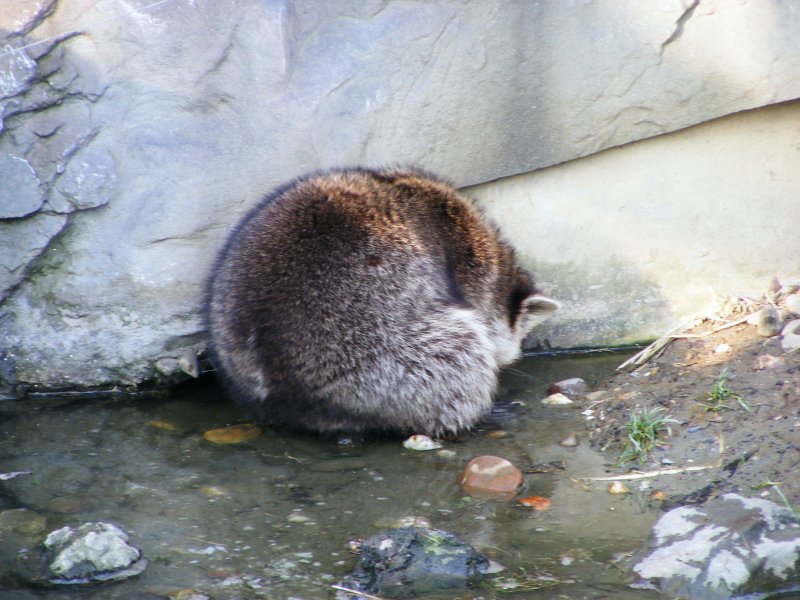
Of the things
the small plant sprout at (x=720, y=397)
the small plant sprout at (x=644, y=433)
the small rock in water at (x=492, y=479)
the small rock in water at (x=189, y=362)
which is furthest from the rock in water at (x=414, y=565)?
the small rock in water at (x=189, y=362)

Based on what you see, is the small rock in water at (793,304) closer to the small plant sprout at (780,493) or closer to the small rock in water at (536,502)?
the small plant sprout at (780,493)

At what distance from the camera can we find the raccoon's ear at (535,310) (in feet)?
16.8

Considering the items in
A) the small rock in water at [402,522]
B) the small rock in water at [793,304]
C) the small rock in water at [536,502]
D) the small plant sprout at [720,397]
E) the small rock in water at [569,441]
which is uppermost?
the small rock in water at [793,304]

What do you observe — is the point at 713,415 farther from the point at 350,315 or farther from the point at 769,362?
the point at 350,315

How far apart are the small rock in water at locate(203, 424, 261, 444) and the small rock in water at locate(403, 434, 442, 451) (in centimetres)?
74

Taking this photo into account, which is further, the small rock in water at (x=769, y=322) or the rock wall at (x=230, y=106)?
the rock wall at (x=230, y=106)

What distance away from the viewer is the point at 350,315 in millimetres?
4559

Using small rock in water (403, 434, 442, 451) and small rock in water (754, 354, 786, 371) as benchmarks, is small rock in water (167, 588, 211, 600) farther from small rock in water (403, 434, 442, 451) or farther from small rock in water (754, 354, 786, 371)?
small rock in water (754, 354, 786, 371)

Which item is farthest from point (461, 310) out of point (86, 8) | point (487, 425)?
point (86, 8)

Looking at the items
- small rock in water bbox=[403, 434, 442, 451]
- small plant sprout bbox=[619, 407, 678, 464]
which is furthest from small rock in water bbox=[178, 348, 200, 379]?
small plant sprout bbox=[619, 407, 678, 464]

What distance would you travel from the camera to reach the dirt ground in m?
3.99

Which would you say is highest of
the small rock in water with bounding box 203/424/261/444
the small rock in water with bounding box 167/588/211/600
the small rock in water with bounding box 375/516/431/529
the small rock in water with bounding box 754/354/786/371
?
the small rock in water with bounding box 754/354/786/371

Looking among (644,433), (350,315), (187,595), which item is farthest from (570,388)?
(187,595)

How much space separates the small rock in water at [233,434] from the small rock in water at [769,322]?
2.48 m
